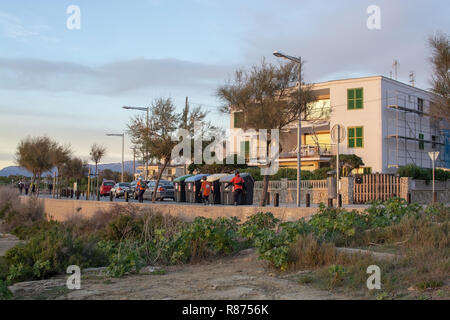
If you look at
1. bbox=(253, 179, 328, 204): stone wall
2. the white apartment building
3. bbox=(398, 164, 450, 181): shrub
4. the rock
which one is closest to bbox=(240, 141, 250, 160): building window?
the white apartment building

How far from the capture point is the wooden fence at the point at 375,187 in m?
23.4

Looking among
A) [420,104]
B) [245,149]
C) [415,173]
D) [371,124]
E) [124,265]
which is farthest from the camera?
[245,149]

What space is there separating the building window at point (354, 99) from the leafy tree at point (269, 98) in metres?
18.2

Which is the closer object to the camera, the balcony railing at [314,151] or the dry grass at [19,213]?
the dry grass at [19,213]

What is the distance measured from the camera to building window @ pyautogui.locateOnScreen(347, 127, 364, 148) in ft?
132

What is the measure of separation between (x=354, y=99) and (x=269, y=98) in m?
20.2

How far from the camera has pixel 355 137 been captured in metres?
40.3

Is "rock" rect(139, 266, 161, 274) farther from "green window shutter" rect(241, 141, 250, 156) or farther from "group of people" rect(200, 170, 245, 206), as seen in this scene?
"green window shutter" rect(241, 141, 250, 156)

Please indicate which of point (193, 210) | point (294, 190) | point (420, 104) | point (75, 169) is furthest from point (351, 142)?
point (75, 169)

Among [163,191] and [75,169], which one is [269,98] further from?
[75,169]

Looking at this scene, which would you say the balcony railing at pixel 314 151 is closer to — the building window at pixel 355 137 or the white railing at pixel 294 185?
the building window at pixel 355 137

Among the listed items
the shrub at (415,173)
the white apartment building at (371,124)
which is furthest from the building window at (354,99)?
the shrub at (415,173)

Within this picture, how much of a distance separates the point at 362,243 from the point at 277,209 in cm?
699
